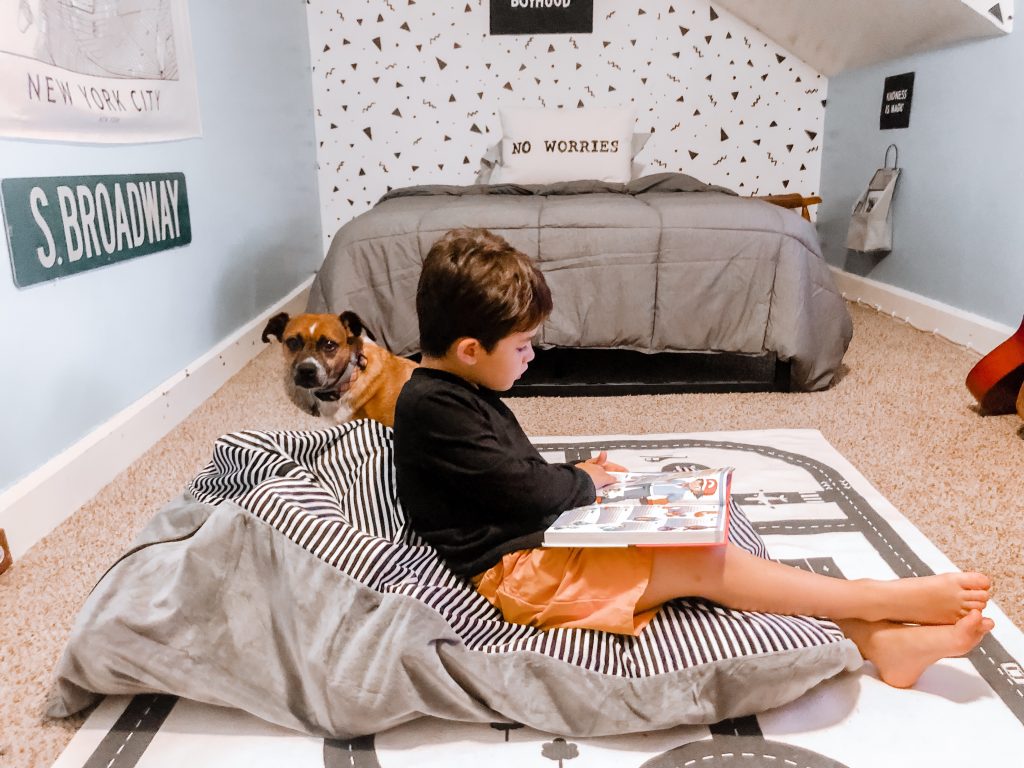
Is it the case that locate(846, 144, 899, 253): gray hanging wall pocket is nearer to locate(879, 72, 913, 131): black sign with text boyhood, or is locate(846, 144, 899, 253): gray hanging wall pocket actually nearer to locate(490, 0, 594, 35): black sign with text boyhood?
locate(879, 72, 913, 131): black sign with text boyhood

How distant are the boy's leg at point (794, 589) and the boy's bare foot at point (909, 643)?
2 cm

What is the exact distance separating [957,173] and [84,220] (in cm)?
296

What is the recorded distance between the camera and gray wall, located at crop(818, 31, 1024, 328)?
2.74 m

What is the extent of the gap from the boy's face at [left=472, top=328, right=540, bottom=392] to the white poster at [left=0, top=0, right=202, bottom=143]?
1157 millimetres

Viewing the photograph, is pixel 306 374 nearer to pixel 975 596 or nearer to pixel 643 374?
pixel 643 374

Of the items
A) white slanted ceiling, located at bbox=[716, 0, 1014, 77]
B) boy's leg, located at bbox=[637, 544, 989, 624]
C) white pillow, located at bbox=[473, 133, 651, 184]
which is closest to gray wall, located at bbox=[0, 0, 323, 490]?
white pillow, located at bbox=[473, 133, 651, 184]

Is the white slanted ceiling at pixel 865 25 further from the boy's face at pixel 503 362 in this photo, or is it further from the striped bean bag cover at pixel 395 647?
the striped bean bag cover at pixel 395 647

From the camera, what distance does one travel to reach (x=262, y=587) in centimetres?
116

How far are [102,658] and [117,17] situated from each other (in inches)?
67.0

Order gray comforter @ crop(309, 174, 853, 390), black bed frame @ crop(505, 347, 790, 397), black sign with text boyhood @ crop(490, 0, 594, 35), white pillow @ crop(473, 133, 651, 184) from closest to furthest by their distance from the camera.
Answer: gray comforter @ crop(309, 174, 853, 390) < black bed frame @ crop(505, 347, 790, 397) < white pillow @ crop(473, 133, 651, 184) < black sign with text boyhood @ crop(490, 0, 594, 35)

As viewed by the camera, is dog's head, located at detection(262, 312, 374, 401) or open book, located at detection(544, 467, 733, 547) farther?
dog's head, located at detection(262, 312, 374, 401)

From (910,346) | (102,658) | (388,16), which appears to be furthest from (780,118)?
(102,658)

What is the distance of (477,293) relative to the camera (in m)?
1.14

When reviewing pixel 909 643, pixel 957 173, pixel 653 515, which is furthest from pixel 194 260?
pixel 957 173
